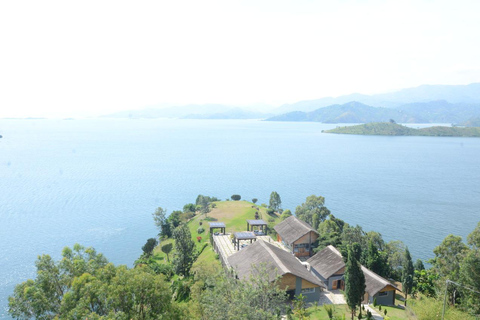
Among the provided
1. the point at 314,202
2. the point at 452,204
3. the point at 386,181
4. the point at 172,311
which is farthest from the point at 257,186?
the point at 172,311

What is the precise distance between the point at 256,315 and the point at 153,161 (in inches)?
4669

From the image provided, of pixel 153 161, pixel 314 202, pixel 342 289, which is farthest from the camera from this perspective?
pixel 153 161

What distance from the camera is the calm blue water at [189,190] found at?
5547 centimetres

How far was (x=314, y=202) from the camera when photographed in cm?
5925

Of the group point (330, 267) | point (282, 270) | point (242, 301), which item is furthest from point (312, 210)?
point (242, 301)

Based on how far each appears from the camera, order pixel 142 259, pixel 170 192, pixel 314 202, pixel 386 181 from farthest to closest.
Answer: pixel 386 181 → pixel 170 192 → pixel 314 202 → pixel 142 259

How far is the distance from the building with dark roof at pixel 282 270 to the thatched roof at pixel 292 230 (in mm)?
8123

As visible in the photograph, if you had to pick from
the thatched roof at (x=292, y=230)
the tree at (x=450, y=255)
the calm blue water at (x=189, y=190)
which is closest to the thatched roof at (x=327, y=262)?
the thatched roof at (x=292, y=230)

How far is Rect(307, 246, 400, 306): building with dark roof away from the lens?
93.8ft

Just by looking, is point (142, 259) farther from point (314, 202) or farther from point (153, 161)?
point (153, 161)

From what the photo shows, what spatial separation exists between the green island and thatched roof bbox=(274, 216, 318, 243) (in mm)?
172

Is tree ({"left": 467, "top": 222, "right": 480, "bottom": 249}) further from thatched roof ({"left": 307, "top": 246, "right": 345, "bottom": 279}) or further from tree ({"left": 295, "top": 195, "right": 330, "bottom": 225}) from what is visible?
tree ({"left": 295, "top": 195, "right": 330, "bottom": 225})

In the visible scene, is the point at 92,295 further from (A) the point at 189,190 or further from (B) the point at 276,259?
(A) the point at 189,190

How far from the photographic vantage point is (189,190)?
86938 mm
